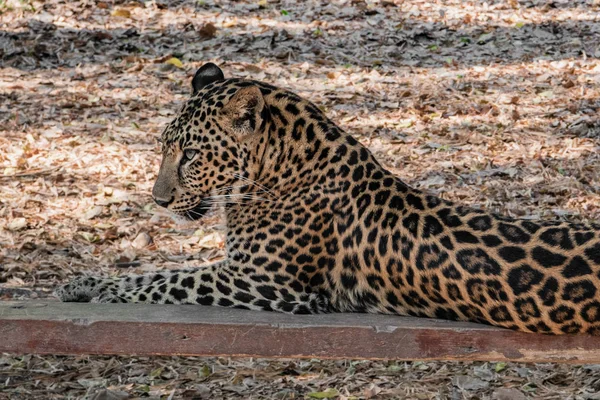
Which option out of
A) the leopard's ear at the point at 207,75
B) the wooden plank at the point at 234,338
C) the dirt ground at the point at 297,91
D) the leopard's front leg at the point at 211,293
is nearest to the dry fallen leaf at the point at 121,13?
the dirt ground at the point at 297,91

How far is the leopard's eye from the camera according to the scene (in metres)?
5.65

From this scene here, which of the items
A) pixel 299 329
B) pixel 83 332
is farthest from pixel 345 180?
pixel 83 332

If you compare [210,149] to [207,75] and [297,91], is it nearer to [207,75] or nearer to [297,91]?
[207,75]

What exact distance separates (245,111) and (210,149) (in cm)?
34

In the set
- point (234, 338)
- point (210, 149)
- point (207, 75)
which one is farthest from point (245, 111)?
point (234, 338)

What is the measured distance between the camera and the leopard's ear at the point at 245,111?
5430 mm

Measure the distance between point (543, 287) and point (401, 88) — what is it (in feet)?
26.3

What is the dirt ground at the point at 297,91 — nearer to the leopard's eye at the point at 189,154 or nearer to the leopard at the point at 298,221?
the leopard at the point at 298,221

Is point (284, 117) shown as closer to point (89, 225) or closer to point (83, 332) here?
point (83, 332)

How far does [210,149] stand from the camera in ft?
18.4

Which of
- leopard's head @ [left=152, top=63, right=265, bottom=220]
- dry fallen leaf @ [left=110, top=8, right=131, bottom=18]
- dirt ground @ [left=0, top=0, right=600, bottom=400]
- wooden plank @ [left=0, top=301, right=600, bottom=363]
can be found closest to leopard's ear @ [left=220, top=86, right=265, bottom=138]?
leopard's head @ [left=152, top=63, right=265, bottom=220]

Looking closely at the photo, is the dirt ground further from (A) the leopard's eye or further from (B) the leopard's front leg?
(A) the leopard's eye

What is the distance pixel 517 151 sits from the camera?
10336mm

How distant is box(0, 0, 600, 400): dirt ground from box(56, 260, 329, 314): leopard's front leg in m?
0.84
